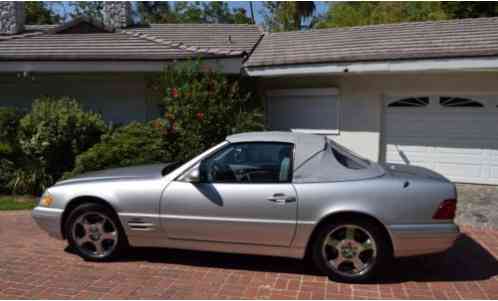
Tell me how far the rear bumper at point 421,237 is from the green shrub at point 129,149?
514 centimetres

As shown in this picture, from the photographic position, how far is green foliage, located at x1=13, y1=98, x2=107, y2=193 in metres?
8.32

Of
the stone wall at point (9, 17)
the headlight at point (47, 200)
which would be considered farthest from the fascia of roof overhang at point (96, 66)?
the headlight at point (47, 200)

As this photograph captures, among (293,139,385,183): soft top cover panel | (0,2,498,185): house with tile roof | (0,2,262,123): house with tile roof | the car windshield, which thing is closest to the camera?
(293,139,385,183): soft top cover panel

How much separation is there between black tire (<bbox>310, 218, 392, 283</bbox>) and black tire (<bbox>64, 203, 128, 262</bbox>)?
7.05ft

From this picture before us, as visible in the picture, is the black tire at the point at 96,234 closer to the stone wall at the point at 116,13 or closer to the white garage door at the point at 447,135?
the white garage door at the point at 447,135

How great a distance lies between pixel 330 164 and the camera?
4.34 metres

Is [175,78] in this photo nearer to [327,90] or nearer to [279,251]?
[327,90]

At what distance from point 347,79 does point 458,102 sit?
2.54m

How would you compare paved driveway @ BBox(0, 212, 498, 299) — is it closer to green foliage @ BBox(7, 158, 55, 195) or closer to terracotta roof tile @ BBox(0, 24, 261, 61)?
green foliage @ BBox(7, 158, 55, 195)

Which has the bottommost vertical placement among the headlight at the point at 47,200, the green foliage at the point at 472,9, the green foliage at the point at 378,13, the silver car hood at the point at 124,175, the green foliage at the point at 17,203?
the green foliage at the point at 17,203

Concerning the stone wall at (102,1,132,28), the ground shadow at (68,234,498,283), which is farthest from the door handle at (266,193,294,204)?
the stone wall at (102,1,132,28)

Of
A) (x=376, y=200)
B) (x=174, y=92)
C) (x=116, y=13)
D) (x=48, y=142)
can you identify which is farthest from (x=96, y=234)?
(x=116, y=13)

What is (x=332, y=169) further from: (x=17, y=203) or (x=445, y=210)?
(x=17, y=203)

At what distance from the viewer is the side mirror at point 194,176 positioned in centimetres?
438
